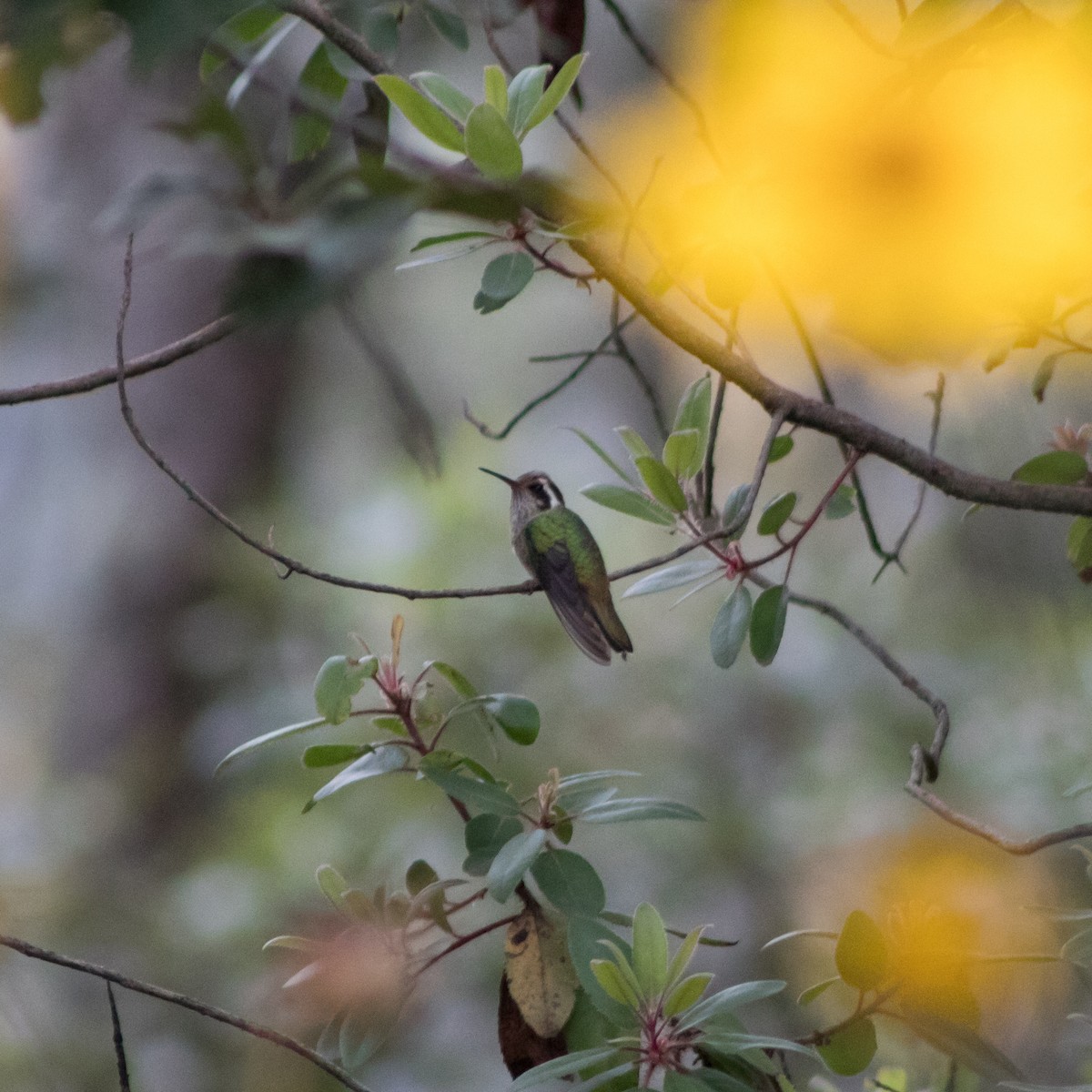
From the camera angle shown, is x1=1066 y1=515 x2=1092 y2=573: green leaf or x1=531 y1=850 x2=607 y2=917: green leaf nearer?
x1=531 y1=850 x2=607 y2=917: green leaf

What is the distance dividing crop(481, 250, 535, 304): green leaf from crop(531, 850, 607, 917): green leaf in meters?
0.40

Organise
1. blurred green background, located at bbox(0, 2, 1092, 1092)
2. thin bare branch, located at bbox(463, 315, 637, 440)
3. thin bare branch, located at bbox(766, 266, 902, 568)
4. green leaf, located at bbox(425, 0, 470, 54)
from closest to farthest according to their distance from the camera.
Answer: thin bare branch, located at bbox(766, 266, 902, 568) < thin bare branch, located at bbox(463, 315, 637, 440) < green leaf, located at bbox(425, 0, 470, 54) < blurred green background, located at bbox(0, 2, 1092, 1092)

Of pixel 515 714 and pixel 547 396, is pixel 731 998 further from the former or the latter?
pixel 547 396

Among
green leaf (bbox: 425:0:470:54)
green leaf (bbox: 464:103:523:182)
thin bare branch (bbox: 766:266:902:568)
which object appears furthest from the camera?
→ green leaf (bbox: 425:0:470:54)

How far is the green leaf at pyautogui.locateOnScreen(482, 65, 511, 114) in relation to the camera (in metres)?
0.88

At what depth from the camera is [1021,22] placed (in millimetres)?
952

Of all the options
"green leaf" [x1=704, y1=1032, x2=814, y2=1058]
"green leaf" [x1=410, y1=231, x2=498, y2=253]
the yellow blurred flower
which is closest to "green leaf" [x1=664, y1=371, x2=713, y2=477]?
the yellow blurred flower

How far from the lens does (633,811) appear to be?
875 mm

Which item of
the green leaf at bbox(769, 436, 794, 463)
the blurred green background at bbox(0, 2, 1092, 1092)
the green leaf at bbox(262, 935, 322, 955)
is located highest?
the green leaf at bbox(769, 436, 794, 463)

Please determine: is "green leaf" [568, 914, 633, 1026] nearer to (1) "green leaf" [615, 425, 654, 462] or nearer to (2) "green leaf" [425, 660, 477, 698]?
(2) "green leaf" [425, 660, 477, 698]

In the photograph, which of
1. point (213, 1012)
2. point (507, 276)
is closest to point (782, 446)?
point (507, 276)

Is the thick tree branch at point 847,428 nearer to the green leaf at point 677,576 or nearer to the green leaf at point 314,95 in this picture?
the green leaf at point 677,576

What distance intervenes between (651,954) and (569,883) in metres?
0.08

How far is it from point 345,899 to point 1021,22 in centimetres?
86
